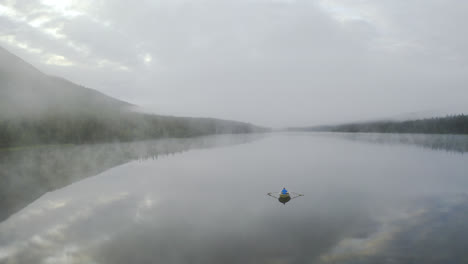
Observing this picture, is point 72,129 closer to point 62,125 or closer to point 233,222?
point 62,125

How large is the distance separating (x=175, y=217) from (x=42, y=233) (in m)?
6.68

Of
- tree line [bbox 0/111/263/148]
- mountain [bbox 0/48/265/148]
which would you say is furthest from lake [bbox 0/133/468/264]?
mountain [bbox 0/48/265/148]

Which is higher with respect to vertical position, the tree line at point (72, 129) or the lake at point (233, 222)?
the tree line at point (72, 129)

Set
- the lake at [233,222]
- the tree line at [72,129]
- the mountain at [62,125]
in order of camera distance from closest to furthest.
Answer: the lake at [233,222] < the tree line at [72,129] < the mountain at [62,125]

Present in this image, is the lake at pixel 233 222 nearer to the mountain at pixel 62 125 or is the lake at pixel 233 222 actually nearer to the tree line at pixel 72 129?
the tree line at pixel 72 129

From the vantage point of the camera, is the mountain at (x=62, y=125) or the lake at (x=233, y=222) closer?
the lake at (x=233, y=222)

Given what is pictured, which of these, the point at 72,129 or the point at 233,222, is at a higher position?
the point at 72,129

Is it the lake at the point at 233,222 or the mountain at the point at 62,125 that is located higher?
the mountain at the point at 62,125

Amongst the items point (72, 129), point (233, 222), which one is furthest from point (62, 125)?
point (233, 222)

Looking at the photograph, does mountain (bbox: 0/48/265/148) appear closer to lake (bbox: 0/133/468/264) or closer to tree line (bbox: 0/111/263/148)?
tree line (bbox: 0/111/263/148)

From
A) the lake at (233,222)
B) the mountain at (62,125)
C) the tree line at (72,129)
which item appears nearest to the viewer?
the lake at (233,222)

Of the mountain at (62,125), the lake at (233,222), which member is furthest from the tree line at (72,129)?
the lake at (233,222)

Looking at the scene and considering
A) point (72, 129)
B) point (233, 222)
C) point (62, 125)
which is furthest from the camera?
point (72, 129)

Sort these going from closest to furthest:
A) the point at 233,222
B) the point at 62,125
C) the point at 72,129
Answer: the point at 233,222
the point at 62,125
the point at 72,129
